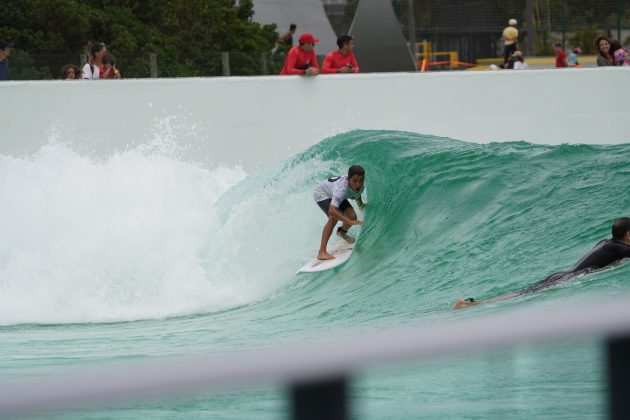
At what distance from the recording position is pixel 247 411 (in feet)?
7.42

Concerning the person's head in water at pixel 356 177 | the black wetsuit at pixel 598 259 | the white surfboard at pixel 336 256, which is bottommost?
the white surfboard at pixel 336 256

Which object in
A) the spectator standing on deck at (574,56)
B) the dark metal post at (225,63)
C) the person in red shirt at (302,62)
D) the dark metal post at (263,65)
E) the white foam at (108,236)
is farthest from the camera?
the spectator standing on deck at (574,56)

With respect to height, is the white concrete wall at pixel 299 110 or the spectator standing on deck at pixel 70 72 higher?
the spectator standing on deck at pixel 70 72

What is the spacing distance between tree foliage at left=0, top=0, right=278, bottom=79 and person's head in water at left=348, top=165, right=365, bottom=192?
41.7 feet

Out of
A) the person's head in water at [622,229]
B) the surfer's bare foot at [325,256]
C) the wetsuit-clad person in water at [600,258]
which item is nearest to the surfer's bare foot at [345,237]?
the surfer's bare foot at [325,256]

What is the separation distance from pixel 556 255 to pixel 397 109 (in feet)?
19.5

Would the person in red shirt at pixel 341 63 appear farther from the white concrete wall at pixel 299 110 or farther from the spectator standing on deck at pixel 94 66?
the spectator standing on deck at pixel 94 66

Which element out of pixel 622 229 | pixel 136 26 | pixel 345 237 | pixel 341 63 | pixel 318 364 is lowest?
pixel 345 237

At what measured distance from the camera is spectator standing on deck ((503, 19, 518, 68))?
52.4 feet

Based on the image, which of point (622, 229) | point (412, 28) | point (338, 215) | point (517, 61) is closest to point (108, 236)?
point (338, 215)

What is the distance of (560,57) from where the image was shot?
16953mm

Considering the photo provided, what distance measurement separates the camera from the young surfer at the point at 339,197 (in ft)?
33.7

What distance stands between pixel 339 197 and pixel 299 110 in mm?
4357

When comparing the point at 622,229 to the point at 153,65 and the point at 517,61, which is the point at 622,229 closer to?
the point at 517,61
